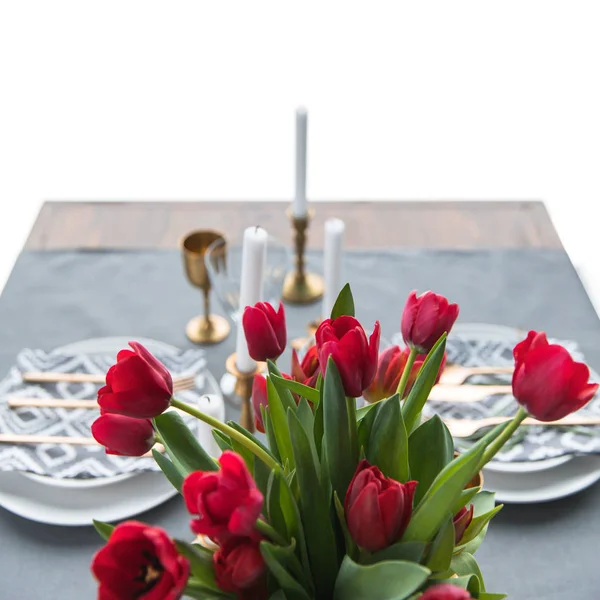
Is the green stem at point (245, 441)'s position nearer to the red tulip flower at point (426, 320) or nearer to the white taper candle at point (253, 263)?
the red tulip flower at point (426, 320)

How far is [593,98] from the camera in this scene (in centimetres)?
207

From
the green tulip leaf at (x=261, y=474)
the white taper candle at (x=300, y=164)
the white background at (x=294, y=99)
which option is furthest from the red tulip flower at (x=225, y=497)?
the white background at (x=294, y=99)

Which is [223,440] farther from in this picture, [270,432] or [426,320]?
[426,320]

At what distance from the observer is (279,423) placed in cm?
50

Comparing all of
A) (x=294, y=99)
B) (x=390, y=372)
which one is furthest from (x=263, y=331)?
(x=294, y=99)

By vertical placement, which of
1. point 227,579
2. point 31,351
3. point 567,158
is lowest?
point 227,579

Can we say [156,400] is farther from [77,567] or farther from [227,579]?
[77,567]

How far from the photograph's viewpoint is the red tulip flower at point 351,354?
439 mm

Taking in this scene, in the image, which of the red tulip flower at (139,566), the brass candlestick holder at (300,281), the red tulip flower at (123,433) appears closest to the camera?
the red tulip flower at (139,566)

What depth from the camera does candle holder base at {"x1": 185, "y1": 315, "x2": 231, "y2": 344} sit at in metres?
1.03

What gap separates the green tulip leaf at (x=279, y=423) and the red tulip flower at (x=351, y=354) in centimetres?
5

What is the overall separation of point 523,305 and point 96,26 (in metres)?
1.36

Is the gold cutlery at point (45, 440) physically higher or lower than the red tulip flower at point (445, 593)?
higher

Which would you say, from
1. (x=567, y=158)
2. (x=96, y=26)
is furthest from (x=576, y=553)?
(x=96, y=26)
